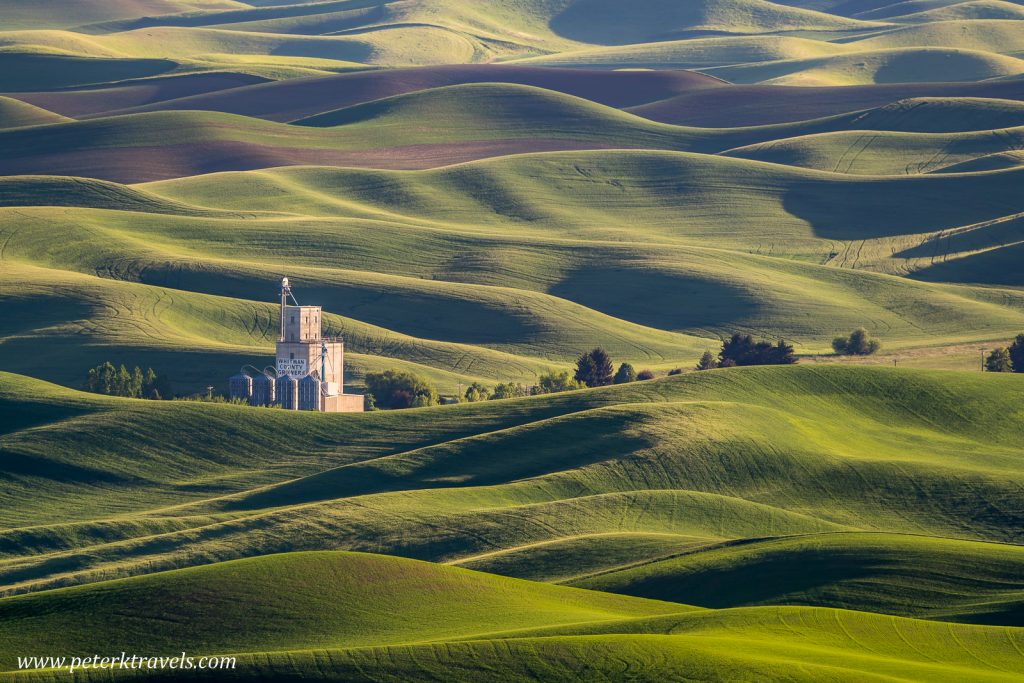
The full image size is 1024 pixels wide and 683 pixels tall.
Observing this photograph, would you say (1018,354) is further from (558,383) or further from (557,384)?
(557,384)

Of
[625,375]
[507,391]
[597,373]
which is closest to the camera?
[507,391]

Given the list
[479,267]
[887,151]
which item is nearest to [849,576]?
[479,267]

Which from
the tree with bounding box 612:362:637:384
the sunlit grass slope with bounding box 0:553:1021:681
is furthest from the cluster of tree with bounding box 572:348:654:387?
the sunlit grass slope with bounding box 0:553:1021:681

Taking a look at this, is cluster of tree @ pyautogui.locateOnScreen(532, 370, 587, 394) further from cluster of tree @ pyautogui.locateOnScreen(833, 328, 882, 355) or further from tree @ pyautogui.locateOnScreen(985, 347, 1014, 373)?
tree @ pyautogui.locateOnScreen(985, 347, 1014, 373)

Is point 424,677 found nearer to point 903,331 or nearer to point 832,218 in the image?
point 903,331

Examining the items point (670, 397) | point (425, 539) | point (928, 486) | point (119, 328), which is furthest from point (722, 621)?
point (119, 328)

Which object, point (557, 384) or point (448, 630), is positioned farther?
point (557, 384)
